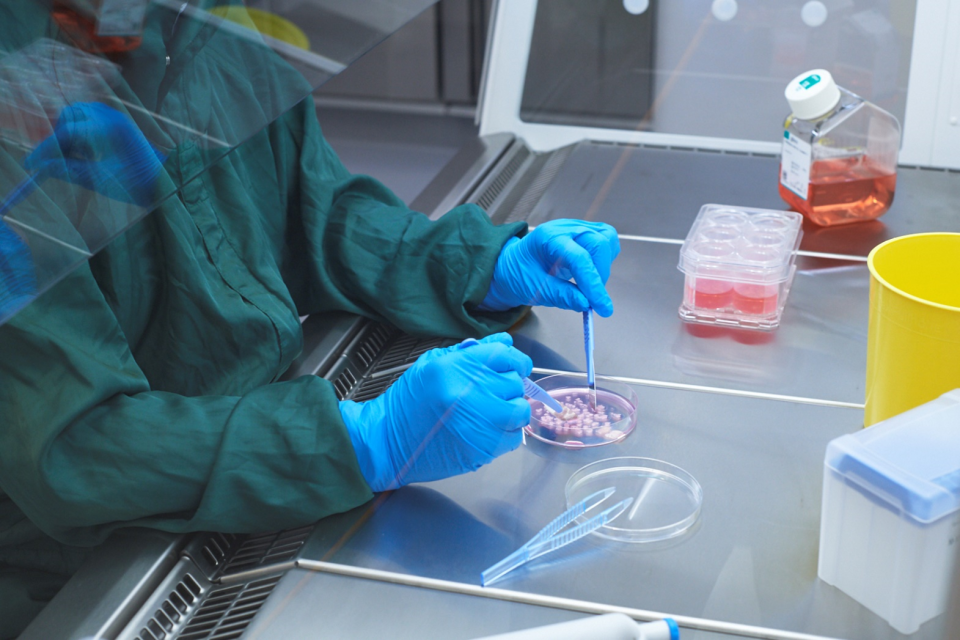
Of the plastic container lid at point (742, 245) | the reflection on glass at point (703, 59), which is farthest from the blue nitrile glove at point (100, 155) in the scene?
the reflection on glass at point (703, 59)

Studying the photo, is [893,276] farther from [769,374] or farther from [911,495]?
[911,495]

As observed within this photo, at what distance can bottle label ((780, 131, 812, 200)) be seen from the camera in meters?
1.44

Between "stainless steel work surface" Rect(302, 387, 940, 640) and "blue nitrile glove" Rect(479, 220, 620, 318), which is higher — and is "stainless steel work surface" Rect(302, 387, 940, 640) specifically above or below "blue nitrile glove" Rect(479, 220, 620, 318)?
below

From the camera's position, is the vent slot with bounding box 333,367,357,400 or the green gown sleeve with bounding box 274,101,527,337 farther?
the green gown sleeve with bounding box 274,101,527,337

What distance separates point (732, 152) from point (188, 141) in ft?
4.54

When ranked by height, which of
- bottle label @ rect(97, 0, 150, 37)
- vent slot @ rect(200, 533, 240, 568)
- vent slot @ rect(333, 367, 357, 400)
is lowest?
vent slot @ rect(200, 533, 240, 568)

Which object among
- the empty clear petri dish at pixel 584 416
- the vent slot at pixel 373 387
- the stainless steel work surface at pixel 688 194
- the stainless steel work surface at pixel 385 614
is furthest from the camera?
the stainless steel work surface at pixel 688 194

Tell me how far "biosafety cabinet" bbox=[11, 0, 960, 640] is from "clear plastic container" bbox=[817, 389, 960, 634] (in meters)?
0.03

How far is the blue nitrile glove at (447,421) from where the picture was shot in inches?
35.3

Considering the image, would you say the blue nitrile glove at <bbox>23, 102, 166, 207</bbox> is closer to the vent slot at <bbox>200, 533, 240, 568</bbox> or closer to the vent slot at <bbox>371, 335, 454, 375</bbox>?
the vent slot at <bbox>200, 533, 240, 568</bbox>

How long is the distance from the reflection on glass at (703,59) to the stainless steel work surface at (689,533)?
3.16 feet

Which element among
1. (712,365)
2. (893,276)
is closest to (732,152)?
(712,365)

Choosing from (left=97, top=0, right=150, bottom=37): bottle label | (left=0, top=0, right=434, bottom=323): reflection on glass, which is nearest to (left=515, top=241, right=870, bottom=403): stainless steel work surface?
(left=0, top=0, right=434, bottom=323): reflection on glass

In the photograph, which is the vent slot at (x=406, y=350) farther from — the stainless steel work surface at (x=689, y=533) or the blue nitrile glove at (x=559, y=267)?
the stainless steel work surface at (x=689, y=533)
